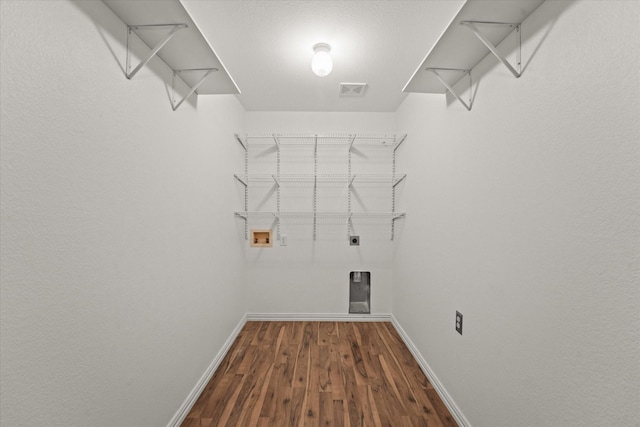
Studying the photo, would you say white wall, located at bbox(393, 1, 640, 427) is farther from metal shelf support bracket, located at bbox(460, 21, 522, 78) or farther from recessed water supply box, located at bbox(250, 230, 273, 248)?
recessed water supply box, located at bbox(250, 230, 273, 248)

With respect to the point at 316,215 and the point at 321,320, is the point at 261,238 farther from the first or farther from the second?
the point at 321,320

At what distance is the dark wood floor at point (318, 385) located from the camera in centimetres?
165

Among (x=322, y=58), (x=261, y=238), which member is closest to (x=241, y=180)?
(x=261, y=238)

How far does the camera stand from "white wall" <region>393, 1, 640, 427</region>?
77 cm

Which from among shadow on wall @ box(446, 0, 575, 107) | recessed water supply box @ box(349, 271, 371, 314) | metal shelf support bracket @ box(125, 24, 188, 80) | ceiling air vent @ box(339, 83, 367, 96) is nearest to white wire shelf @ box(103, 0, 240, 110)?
metal shelf support bracket @ box(125, 24, 188, 80)

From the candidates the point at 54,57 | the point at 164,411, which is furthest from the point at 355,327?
the point at 54,57

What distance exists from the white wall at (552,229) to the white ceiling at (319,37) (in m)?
0.47

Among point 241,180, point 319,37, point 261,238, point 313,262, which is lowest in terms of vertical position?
point 313,262

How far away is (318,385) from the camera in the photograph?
194 cm

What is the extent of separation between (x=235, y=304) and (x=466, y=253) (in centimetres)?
208

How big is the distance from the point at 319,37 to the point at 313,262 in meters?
2.10

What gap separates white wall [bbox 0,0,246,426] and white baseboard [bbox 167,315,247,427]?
7cm

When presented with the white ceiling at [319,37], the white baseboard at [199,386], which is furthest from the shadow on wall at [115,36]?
the white baseboard at [199,386]

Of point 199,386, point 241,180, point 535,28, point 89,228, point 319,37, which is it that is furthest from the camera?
point 241,180
